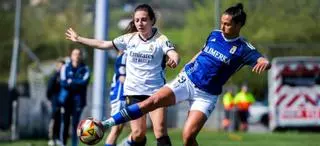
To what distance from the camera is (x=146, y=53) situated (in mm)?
11750

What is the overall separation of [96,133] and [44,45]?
41.5 m

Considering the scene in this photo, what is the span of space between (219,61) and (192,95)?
51 centimetres

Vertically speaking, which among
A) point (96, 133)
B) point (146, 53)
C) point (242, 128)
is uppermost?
point (146, 53)

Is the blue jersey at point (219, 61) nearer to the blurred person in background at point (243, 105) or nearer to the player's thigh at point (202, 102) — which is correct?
the player's thigh at point (202, 102)

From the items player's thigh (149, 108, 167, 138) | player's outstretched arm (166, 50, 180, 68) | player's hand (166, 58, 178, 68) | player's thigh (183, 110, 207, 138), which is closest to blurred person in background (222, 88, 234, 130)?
player's thigh (149, 108, 167, 138)

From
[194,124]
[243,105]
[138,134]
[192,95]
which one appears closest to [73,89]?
[138,134]

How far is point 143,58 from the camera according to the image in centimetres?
1181

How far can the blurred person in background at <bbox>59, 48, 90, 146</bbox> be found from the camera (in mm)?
17000

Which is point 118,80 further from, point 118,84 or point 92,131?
point 92,131

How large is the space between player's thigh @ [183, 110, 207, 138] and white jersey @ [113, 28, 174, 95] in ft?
4.10

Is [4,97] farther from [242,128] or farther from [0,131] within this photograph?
[242,128]

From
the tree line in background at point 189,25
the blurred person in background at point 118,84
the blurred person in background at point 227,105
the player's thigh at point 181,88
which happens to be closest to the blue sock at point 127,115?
the player's thigh at point 181,88

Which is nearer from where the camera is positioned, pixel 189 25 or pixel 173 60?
pixel 173 60

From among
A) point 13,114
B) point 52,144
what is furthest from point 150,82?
point 13,114
